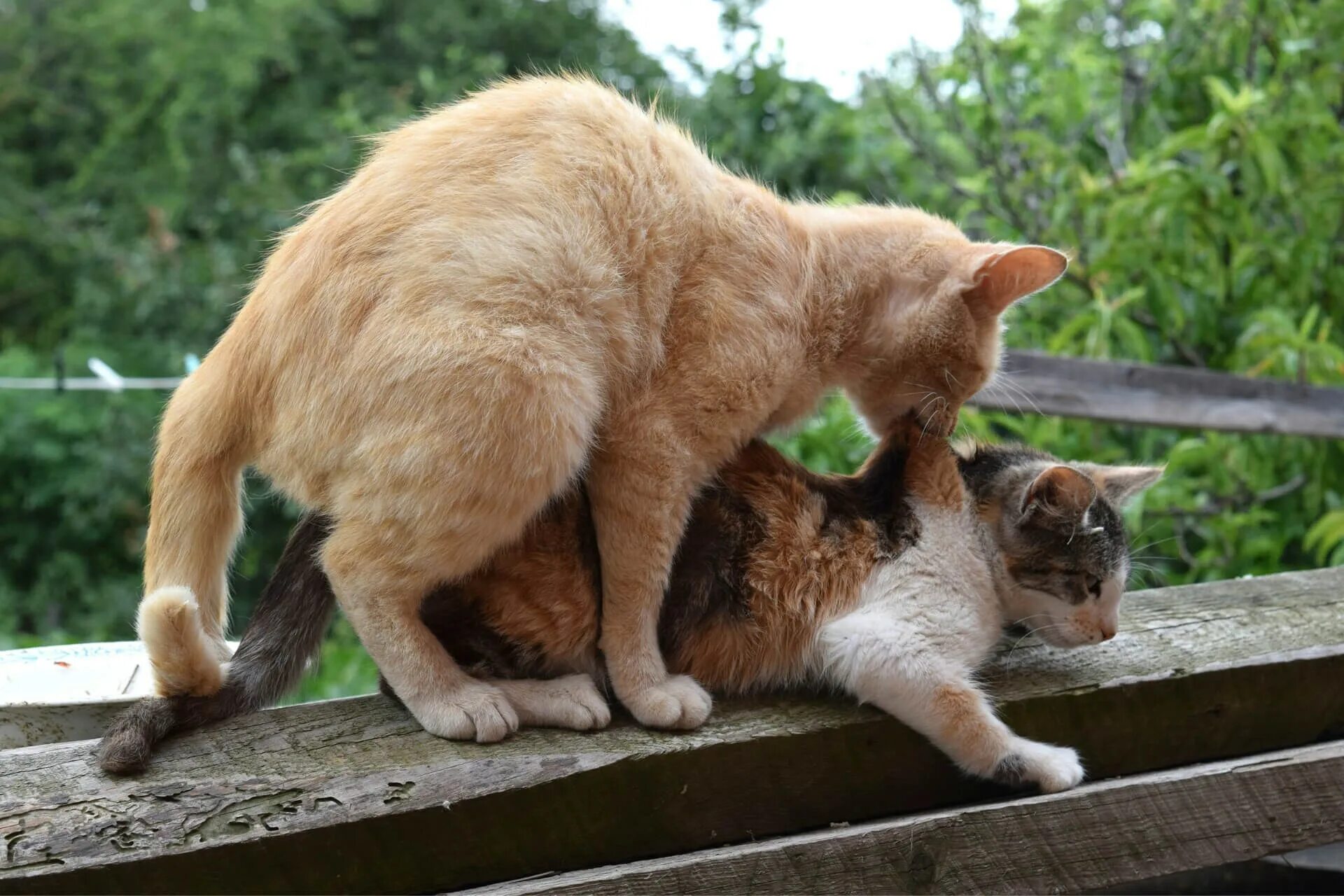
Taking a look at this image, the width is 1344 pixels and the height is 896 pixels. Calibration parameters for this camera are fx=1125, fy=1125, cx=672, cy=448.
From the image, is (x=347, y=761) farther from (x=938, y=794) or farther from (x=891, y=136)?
(x=891, y=136)

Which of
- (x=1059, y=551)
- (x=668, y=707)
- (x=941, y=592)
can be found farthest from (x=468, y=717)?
(x=1059, y=551)

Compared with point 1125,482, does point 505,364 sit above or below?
above

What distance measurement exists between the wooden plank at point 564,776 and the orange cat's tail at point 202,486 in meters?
0.26

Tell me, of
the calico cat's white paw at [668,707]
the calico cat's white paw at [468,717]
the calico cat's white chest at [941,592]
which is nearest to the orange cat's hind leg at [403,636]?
the calico cat's white paw at [468,717]

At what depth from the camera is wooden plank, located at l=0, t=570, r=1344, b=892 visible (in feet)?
4.41

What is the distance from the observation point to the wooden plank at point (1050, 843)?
4.83 ft

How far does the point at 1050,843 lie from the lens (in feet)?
5.35

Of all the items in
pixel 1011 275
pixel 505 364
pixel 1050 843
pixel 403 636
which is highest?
pixel 1011 275

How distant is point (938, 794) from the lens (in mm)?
1776

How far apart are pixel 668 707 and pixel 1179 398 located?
2034mm

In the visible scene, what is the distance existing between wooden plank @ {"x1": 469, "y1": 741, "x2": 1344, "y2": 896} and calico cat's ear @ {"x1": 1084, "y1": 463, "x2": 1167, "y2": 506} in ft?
1.54

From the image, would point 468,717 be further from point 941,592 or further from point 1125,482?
point 1125,482

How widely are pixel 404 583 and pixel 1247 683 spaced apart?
1.42 meters

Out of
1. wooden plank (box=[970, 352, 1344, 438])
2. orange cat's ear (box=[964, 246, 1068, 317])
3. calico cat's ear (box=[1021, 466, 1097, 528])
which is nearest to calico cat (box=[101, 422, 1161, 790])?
calico cat's ear (box=[1021, 466, 1097, 528])
